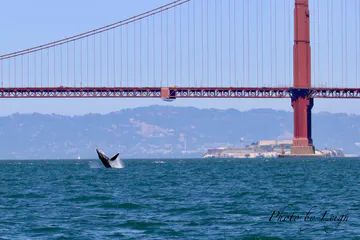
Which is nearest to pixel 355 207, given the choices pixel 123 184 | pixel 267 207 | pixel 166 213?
pixel 267 207

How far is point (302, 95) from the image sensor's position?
561 ft

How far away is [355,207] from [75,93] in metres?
111

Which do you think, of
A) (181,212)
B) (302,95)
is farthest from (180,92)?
(181,212)

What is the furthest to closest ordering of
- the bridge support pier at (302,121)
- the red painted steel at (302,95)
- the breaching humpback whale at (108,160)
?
the red painted steel at (302,95), the bridge support pier at (302,121), the breaching humpback whale at (108,160)

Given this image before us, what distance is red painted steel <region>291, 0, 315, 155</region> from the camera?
171 metres

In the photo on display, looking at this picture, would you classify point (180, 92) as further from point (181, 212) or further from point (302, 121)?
point (181, 212)

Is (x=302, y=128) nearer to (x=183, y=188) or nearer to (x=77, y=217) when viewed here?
(x=183, y=188)

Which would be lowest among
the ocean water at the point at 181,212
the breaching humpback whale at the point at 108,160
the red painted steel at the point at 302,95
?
the breaching humpback whale at the point at 108,160

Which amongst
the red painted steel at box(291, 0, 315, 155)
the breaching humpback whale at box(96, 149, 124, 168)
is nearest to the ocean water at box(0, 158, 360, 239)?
the breaching humpback whale at box(96, 149, 124, 168)

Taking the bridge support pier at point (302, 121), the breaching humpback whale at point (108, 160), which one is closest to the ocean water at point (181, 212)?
the breaching humpback whale at point (108, 160)

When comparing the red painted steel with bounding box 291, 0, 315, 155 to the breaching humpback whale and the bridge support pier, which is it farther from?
the breaching humpback whale

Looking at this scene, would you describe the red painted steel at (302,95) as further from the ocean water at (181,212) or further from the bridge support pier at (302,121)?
the ocean water at (181,212)

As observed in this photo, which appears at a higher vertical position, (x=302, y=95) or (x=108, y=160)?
(x=302, y=95)

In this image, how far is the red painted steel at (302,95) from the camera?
171 m
